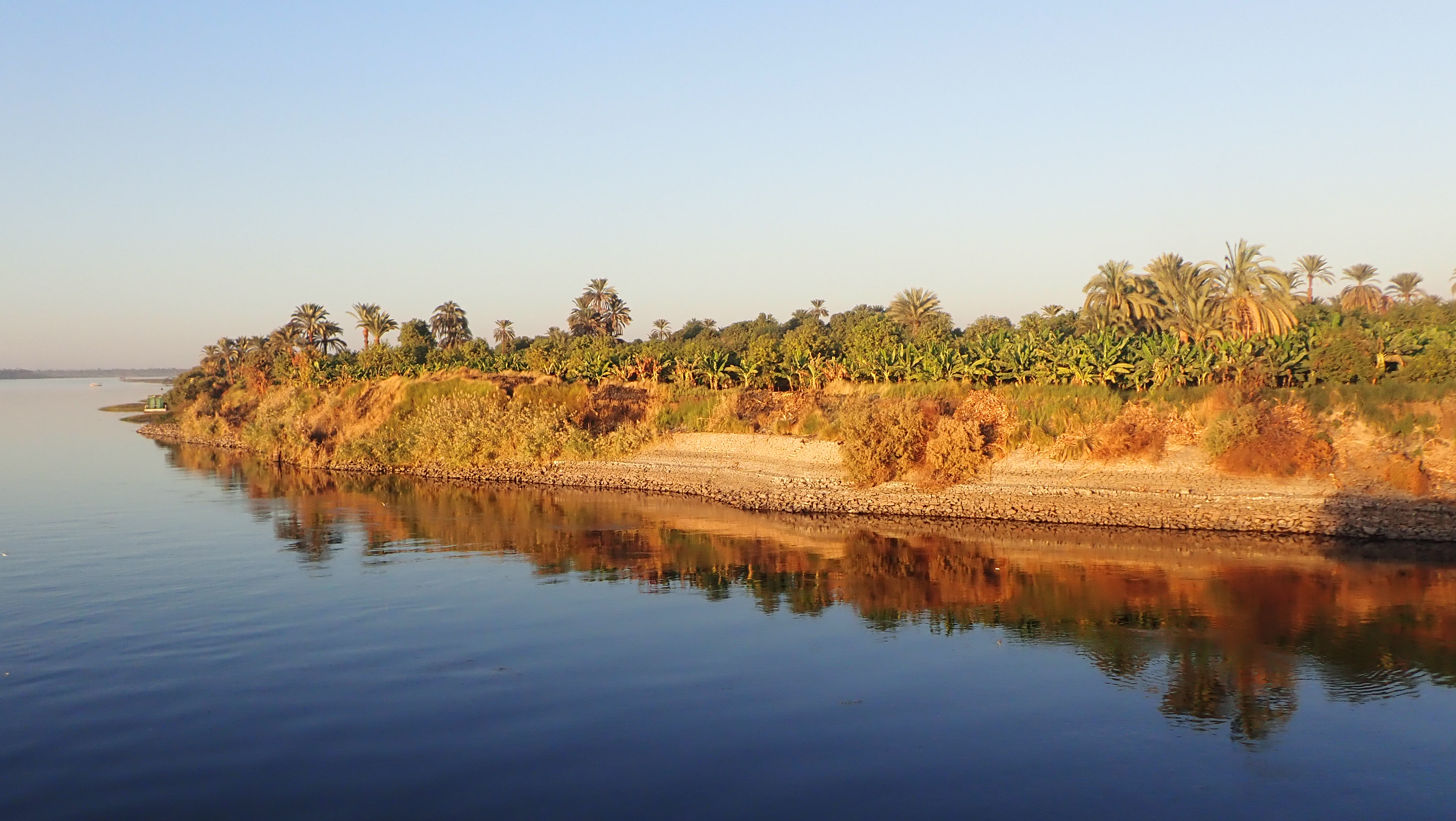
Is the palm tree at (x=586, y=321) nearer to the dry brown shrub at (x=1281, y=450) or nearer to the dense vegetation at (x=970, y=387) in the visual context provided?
the dense vegetation at (x=970, y=387)

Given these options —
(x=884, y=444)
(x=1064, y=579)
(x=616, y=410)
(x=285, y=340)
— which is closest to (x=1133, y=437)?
(x=884, y=444)

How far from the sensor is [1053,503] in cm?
3647

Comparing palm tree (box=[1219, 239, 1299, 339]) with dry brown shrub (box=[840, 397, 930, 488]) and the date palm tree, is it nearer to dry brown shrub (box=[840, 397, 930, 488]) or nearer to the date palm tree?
dry brown shrub (box=[840, 397, 930, 488])

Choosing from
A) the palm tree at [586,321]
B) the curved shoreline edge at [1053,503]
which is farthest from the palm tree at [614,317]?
the curved shoreline edge at [1053,503]

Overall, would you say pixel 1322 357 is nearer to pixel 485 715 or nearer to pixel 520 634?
pixel 520 634

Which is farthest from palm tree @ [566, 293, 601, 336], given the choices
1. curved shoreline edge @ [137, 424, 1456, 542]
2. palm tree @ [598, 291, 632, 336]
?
curved shoreline edge @ [137, 424, 1456, 542]

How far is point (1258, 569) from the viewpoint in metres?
28.0

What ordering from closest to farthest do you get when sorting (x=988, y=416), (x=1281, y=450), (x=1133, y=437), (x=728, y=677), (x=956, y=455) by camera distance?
(x=728, y=677), (x=1281, y=450), (x=1133, y=437), (x=956, y=455), (x=988, y=416)

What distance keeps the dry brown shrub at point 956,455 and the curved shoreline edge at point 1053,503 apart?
55cm

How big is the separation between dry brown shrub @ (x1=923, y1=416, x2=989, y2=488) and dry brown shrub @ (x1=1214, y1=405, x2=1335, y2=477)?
8.78 metres

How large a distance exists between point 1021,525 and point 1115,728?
20.5 metres

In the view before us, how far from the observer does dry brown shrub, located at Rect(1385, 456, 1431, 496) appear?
101 feet

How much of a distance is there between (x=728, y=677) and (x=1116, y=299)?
130ft

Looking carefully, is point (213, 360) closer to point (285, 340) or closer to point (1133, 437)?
point (285, 340)
